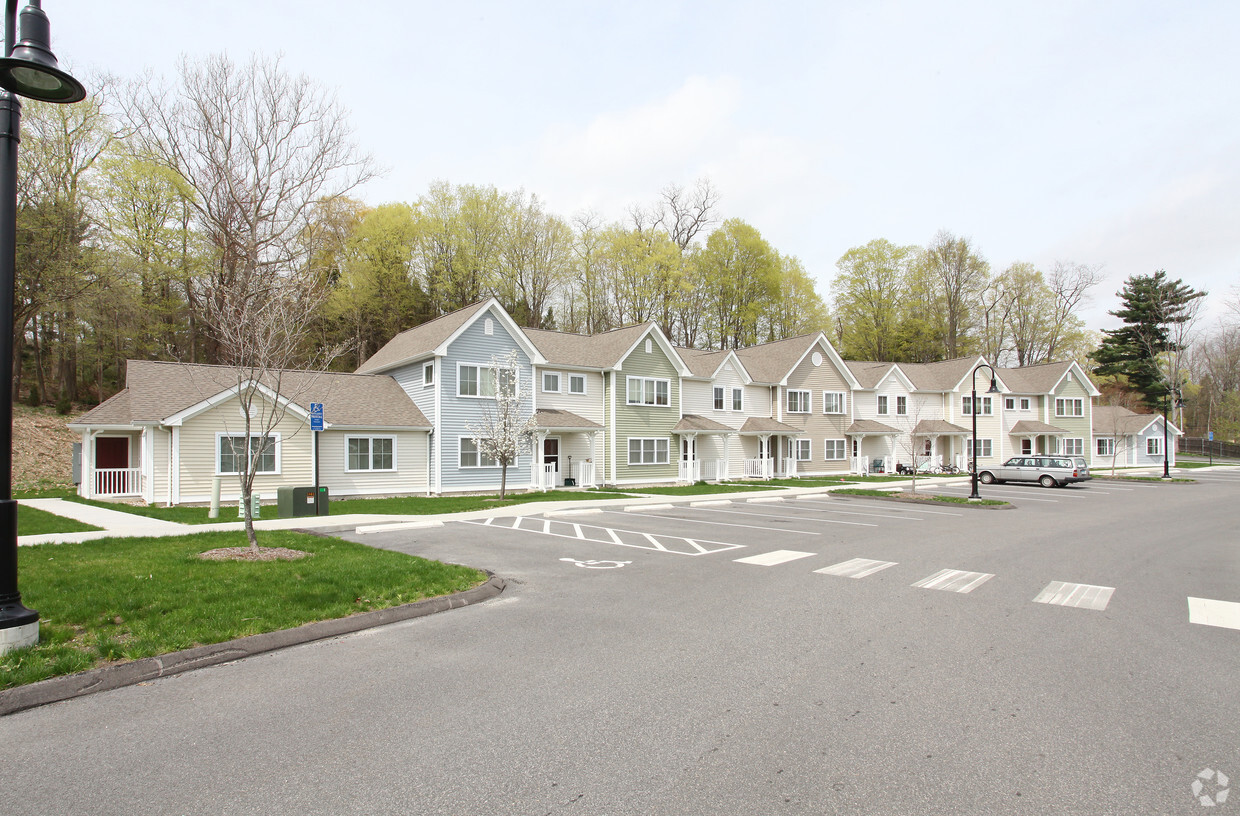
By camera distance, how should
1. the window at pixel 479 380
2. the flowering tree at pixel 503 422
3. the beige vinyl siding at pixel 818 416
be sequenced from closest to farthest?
the flowering tree at pixel 503 422 → the window at pixel 479 380 → the beige vinyl siding at pixel 818 416

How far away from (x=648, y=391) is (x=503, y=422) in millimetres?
10790

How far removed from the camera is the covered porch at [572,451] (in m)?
30.5

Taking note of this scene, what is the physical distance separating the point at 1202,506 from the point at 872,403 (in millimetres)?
22852

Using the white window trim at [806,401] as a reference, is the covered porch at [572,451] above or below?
below

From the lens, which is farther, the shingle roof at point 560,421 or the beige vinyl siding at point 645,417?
the beige vinyl siding at point 645,417

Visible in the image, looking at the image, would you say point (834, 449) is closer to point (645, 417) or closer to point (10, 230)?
point (645, 417)

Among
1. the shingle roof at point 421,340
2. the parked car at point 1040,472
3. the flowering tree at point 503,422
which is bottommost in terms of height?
the parked car at point 1040,472

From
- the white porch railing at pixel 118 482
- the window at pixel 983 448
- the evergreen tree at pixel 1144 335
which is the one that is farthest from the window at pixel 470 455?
the evergreen tree at pixel 1144 335

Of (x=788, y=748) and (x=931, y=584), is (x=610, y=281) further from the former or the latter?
(x=788, y=748)

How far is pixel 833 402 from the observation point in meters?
42.7

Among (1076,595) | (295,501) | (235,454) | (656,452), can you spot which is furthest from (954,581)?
(656,452)

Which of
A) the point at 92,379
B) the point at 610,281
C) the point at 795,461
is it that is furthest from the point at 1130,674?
the point at 92,379

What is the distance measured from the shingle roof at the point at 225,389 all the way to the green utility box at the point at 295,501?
3.21m

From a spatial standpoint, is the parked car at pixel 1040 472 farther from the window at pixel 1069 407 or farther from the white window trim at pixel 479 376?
the white window trim at pixel 479 376
